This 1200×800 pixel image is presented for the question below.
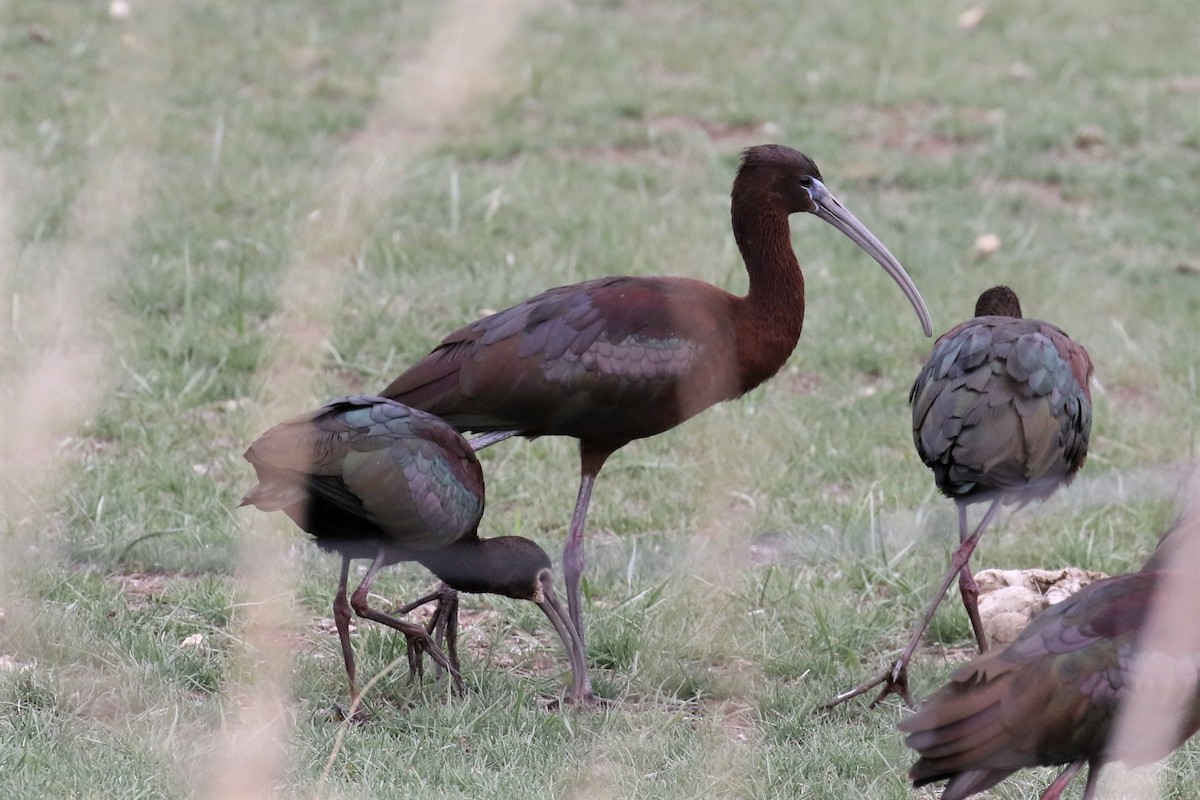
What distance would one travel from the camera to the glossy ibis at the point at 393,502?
13.9 feet

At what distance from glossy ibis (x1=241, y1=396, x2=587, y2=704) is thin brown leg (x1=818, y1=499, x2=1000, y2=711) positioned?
2.39 feet

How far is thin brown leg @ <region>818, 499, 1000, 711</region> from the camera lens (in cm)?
461

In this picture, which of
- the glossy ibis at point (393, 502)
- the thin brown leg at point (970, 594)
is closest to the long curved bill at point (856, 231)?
the thin brown leg at point (970, 594)

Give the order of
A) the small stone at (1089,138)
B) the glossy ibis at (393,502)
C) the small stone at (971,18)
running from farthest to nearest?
the small stone at (971,18) < the small stone at (1089,138) < the glossy ibis at (393,502)

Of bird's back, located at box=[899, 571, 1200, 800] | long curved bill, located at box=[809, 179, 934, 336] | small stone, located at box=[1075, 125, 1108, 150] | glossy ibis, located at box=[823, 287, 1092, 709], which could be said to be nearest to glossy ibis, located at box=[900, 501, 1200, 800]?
bird's back, located at box=[899, 571, 1200, 800]

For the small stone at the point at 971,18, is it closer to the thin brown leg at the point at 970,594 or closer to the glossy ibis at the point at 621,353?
the glossy ibis at the point at 621,353

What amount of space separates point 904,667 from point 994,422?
0.71 metres

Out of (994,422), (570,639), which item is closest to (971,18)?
(994,422)

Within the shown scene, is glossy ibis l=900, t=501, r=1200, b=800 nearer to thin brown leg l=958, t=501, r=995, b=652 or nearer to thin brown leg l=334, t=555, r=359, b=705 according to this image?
thin brown leg l=958, t=501, r=995, b=652

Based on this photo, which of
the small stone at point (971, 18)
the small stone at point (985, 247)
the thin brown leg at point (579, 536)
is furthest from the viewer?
the small stone at point (971, 18)

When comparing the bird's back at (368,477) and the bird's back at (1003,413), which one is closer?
the bird's back at (368,477)

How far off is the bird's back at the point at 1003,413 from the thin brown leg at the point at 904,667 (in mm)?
158

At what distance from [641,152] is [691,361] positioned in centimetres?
479

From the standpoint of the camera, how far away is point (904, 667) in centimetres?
463
